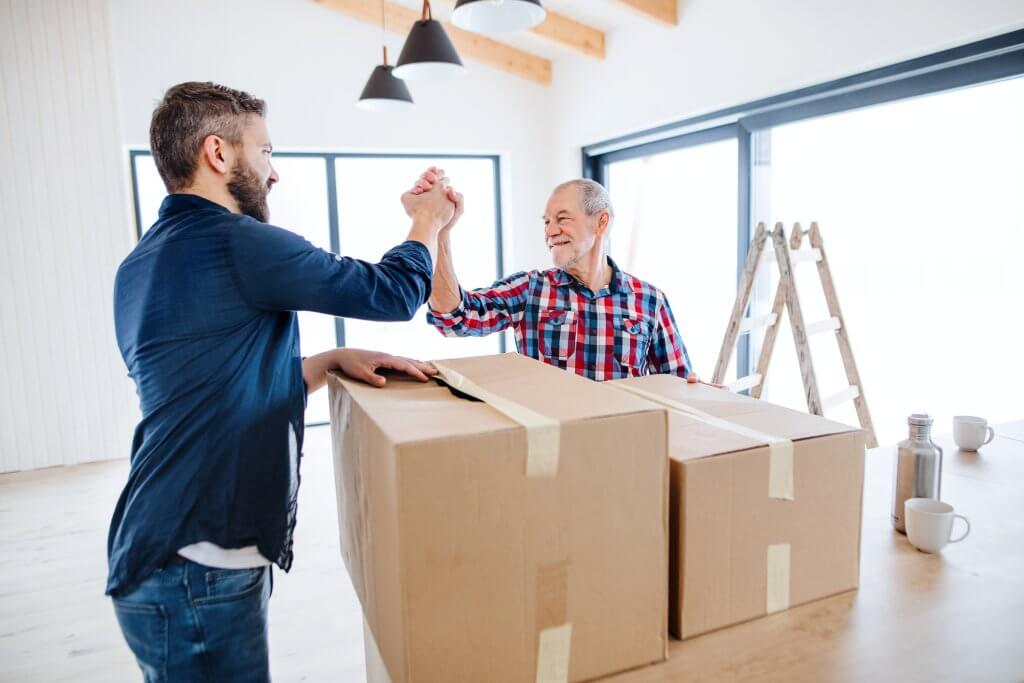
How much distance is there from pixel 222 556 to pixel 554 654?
21.8 inches

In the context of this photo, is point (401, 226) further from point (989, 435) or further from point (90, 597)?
point (989, 435)

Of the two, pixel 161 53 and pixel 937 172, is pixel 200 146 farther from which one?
pixel 161 53

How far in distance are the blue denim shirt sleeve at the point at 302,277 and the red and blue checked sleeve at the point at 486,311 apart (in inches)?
29.4

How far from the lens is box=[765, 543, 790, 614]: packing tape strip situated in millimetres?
893

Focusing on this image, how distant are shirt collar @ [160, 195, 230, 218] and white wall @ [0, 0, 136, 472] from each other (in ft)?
11.7

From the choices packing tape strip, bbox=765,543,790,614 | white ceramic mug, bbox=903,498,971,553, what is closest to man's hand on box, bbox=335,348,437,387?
packing tape strip, bbox=765,543,790,614

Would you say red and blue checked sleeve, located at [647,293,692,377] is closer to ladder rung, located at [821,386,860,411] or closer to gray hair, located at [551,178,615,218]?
gray hair, located at [551,178,615,218]

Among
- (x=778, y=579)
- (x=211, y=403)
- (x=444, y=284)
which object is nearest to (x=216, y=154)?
(x=211, y=403)

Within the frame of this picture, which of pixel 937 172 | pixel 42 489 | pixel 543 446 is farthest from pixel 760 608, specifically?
pixel 42 489

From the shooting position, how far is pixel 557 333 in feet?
6.30

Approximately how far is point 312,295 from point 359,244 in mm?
4177

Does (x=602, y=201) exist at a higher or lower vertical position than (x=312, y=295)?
higher

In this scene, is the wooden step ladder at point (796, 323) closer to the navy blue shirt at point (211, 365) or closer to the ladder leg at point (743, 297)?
the ladder leg at point (743, 297)

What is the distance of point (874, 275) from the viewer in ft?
10.2
